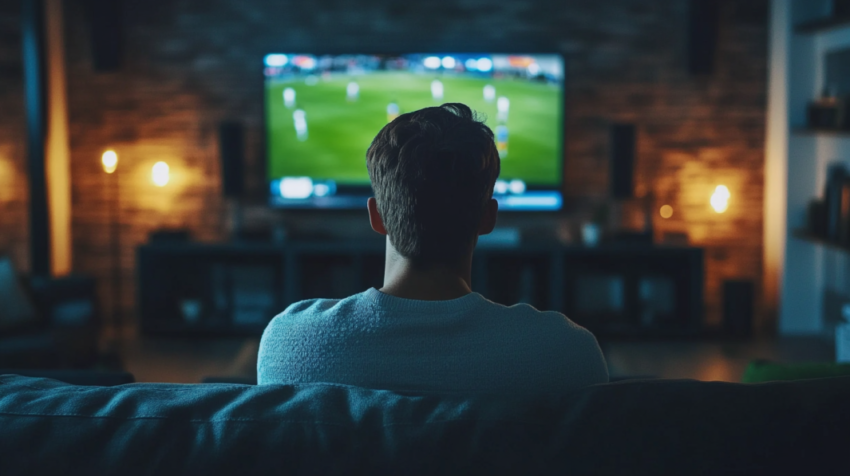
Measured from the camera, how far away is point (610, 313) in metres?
5.19

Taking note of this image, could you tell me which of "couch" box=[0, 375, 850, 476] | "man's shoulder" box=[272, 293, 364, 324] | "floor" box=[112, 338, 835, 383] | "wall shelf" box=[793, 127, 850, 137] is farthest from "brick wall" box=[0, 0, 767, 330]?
"couch" box=[0, 375, 850, 476]

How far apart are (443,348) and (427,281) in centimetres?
15

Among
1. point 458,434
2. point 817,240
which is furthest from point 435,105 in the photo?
point 458,434

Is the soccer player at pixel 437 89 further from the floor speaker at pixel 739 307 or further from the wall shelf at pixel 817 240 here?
the wall shelf at pixel 817 240

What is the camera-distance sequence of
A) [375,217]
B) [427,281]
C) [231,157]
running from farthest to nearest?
[231,157] < [375,217] < [427,281]

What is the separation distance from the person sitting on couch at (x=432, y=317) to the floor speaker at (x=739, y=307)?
4.20 metres

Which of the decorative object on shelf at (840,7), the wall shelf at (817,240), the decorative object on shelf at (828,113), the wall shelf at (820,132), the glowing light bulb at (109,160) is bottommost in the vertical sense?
the wall shelf at (817,240)

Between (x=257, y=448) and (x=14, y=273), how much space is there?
3.57 meters

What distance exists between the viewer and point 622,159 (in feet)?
16.9

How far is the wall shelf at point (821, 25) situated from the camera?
4.34 metres

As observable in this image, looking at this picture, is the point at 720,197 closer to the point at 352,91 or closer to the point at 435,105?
the point at 435,105

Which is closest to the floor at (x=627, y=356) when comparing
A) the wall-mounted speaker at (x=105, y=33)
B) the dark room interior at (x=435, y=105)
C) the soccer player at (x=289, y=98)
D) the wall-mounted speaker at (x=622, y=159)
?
the dark room interior at (x=435, y=105)

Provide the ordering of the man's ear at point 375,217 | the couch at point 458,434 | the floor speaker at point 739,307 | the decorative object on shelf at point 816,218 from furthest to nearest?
the floor speaker at point 739,307 → the decorative object on shelf at point 816,218 → the man's ear at point 375,217 → the couch at point 458,434

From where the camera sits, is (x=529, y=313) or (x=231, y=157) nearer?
(x=529, y=313)
